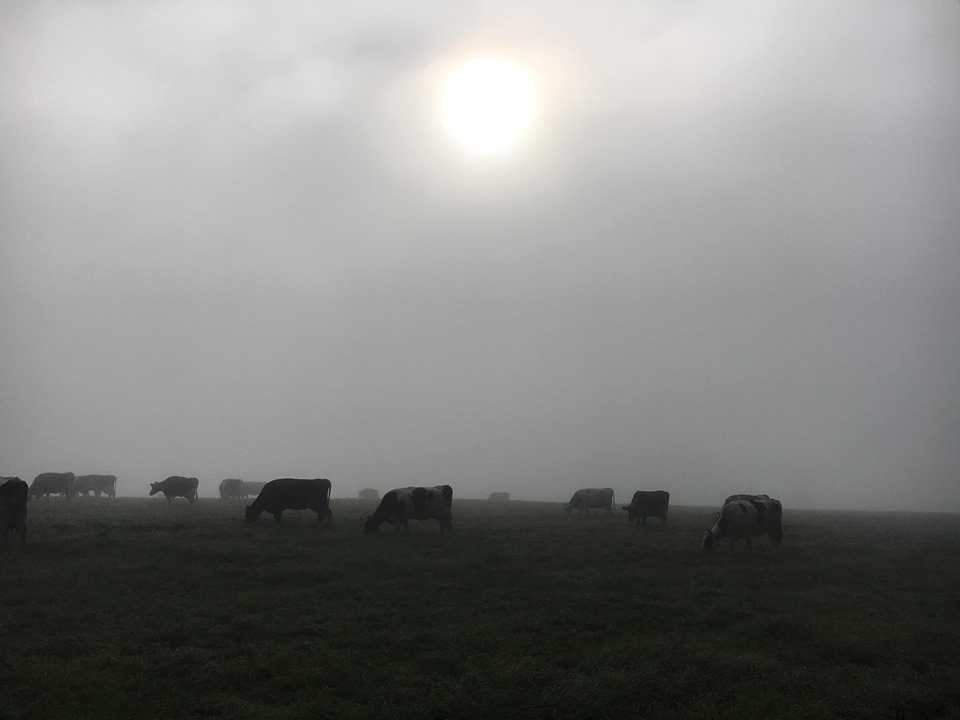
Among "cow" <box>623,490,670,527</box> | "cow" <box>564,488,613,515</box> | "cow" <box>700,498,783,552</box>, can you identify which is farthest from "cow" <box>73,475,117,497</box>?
"cow" <box>700,498,783,552</box>

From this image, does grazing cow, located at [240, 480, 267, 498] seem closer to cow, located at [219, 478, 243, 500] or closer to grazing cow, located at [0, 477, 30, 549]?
cow, located at [219, 478, 243, 500]

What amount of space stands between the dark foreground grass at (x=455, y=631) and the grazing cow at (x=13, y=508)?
32.3 inches

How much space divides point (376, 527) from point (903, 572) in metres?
18.3

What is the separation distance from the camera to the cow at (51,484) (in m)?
→ 42.5

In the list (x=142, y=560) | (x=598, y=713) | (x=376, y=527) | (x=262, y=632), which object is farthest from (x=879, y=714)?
(x=376, y=527)

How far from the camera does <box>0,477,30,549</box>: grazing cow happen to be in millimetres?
19469

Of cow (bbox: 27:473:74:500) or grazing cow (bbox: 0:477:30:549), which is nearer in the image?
grazing cow (bbox: 0:477:30:549)

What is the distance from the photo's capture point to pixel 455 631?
12.8 m

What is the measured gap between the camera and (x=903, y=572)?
20438 millimetres

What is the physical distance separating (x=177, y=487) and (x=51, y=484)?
864cm

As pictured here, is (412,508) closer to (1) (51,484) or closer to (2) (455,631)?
(2) (455,631)

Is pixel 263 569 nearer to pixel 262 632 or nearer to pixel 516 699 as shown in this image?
pixel 262 632

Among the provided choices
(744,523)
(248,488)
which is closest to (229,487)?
(248,488)

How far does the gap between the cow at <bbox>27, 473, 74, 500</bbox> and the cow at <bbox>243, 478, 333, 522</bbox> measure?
23.2 m
